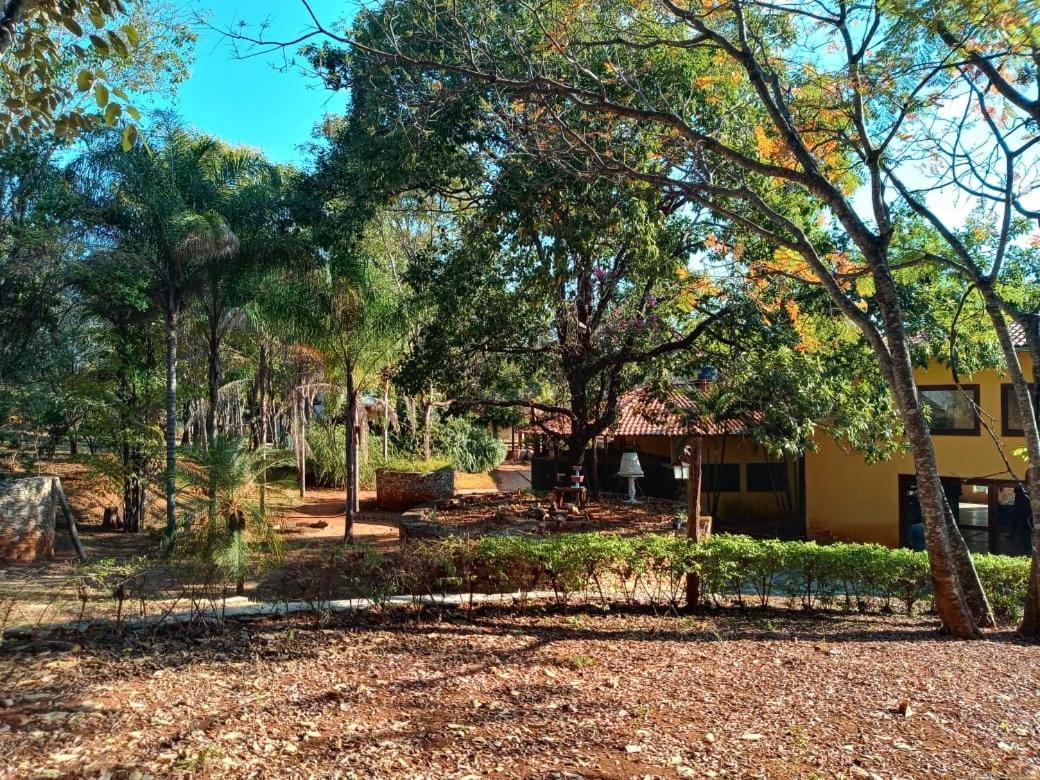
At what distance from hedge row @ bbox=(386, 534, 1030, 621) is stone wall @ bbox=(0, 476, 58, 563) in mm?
6090

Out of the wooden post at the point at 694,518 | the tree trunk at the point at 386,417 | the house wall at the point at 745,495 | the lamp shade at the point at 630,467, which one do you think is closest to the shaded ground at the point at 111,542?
the tree trunk at the point at 386,417

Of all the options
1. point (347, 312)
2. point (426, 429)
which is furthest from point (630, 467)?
point (426, 429)

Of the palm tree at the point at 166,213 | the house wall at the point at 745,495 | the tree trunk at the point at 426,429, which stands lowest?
the house wall at the point at 745,495

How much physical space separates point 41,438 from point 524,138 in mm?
10338

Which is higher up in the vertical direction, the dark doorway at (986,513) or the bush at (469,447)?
the bush at (469,447)

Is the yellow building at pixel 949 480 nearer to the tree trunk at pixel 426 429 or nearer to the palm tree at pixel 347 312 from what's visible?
the palm tree at pixel 347 312

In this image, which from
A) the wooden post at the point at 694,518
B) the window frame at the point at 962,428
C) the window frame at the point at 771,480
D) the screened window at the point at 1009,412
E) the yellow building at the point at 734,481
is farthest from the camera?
the window frame at the point at 771,480

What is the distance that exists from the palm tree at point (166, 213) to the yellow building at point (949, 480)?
37.3 feet

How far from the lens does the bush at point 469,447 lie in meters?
26.2

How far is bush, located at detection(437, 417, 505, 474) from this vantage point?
86.0 feet

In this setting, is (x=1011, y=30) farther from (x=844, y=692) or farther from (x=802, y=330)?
(x=844, y=692)

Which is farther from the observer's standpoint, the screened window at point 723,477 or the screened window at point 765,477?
the screened window at point 765,477

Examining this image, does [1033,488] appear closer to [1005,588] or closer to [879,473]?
[1005,588]

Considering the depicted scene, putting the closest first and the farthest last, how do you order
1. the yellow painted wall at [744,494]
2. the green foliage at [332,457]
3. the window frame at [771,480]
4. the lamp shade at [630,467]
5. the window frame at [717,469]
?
1. the lamp shade at [630,467]
2. the window frame at [717,469]
3. the yellow painted wall at [744,494]
4. the window frame at [771,480]
5. the green foliage at [332,457]
